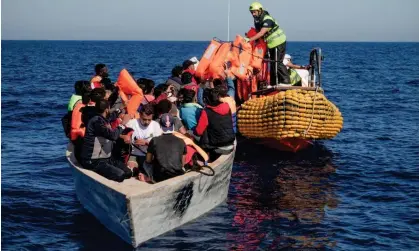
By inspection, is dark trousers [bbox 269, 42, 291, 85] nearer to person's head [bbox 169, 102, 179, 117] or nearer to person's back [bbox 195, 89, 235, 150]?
person's head [bbox 169, 102, 179, 117]

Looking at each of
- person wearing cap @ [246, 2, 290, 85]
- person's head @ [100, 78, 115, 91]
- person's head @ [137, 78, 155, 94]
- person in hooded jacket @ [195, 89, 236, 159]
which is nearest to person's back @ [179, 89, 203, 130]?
person in hooded jacket @ [195, 89, 236, 159]

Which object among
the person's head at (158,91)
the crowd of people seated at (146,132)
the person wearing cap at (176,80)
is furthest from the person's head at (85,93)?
the person wearing cap at (176,80)

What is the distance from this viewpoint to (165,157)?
8.34 metres

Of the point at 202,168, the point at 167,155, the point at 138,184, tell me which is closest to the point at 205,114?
the point at 202,168

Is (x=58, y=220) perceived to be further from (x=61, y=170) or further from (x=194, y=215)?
(x=61, y=170)

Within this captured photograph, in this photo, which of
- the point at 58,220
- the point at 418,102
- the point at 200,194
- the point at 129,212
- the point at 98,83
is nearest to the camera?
the point at 129,212

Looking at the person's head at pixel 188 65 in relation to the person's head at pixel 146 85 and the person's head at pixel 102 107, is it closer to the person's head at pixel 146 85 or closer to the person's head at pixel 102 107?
the person's head at pixel 146 85

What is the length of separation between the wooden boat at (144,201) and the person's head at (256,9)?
5.35 meters

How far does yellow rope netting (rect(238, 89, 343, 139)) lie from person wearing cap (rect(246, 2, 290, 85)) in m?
1.31

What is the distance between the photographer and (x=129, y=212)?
7484 mm

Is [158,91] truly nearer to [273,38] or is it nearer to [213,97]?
[213,97]

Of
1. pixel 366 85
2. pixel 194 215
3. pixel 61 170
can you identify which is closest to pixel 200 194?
pixel 194 215

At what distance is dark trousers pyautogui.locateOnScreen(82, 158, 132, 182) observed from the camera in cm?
841

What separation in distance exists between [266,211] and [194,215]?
1632 mm
